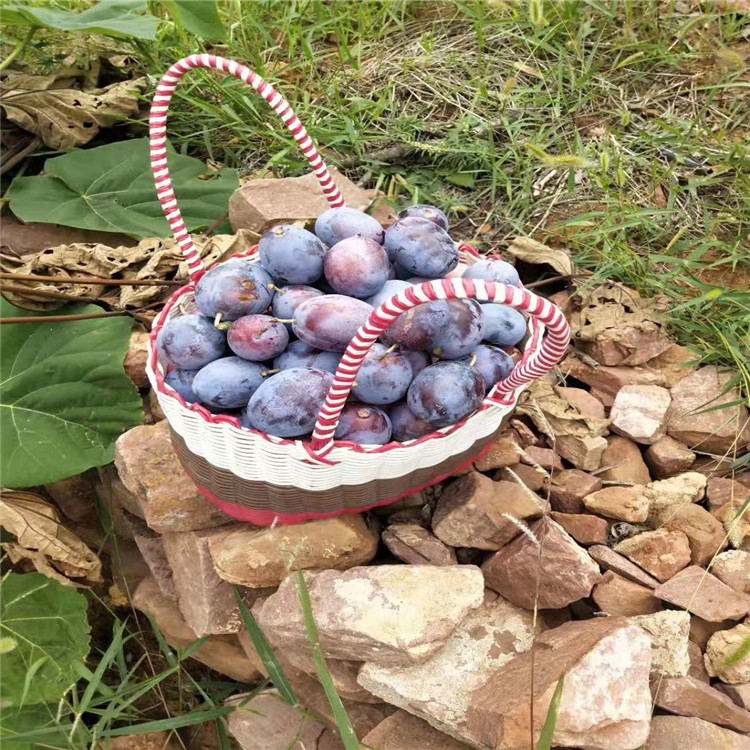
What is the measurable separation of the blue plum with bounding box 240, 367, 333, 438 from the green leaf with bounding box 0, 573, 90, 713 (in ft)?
2.63

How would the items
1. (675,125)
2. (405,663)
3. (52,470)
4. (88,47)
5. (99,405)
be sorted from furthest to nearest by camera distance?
(88,47) < (675,125) < (99,405) < (52,470) < (405,663)

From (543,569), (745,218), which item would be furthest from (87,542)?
(745,218)

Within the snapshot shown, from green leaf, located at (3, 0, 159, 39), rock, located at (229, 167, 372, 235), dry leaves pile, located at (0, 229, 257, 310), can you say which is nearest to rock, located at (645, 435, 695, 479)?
rock, located at (229, 167, 372, 235)

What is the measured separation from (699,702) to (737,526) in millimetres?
397

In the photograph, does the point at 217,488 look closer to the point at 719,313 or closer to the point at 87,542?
the point at 87,542

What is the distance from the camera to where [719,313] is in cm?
181

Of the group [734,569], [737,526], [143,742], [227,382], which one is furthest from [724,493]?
[143,742]

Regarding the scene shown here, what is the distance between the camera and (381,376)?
1226mm

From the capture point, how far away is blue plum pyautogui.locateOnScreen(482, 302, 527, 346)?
1406 mm

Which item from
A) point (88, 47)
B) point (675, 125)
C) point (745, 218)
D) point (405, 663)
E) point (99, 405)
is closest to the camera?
point (405, 663)

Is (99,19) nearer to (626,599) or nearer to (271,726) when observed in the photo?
(271,726)

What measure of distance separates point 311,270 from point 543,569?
0.72 metres

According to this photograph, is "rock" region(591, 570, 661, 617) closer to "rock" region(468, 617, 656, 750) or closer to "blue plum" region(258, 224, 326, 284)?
"rock" region(468, 617, 656, 750)

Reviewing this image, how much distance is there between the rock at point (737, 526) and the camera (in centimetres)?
147
